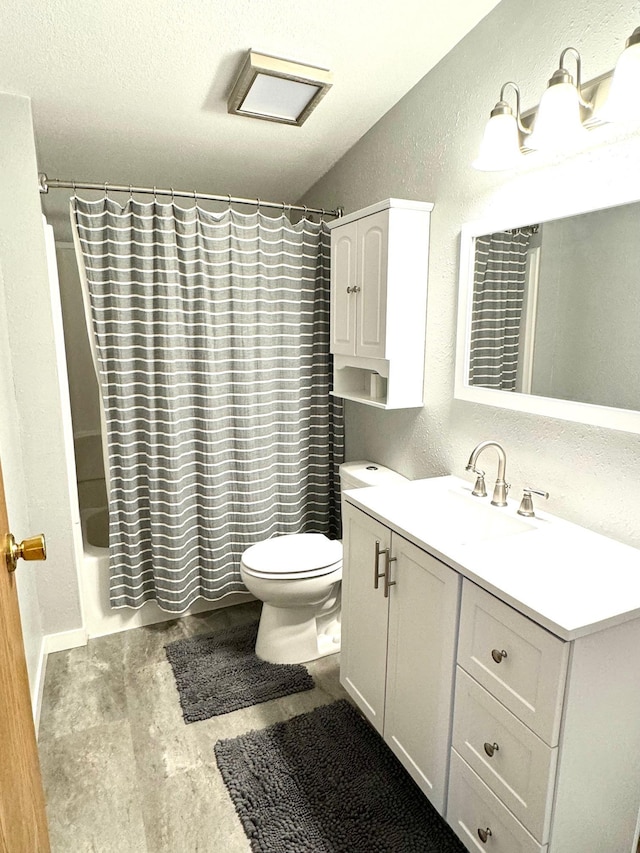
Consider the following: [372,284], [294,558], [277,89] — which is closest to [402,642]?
[294,558]

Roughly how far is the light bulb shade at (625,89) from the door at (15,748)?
159 cm

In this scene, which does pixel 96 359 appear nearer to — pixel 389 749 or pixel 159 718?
pixel 159 718

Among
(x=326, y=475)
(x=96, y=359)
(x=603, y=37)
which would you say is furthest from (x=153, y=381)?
(x=603, y=37)

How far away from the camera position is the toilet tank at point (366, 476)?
90.8 inches

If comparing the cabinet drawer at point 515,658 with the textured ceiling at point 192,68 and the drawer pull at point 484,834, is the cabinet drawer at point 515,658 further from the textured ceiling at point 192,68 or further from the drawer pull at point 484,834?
the textured ceiling at point 192,68

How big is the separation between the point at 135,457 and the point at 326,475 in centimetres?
99

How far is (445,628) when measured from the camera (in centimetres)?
130

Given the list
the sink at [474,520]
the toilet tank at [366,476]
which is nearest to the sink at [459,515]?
the sink at [474,520]

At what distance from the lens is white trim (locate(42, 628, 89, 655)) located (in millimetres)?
2240

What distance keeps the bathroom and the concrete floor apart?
0.17m

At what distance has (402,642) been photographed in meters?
1.48

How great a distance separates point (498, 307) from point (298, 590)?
130 centimetres

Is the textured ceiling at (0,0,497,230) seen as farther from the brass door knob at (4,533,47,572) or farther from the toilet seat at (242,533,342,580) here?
the toilet seat at (242,533,342,580)

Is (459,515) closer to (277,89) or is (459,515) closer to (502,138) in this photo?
(502,138)
